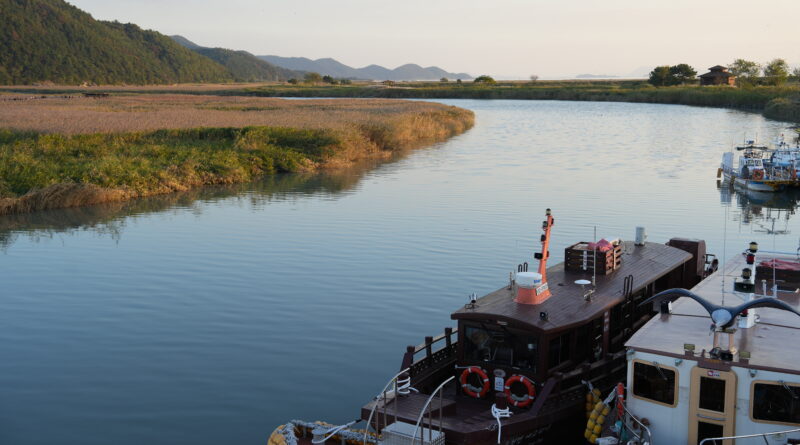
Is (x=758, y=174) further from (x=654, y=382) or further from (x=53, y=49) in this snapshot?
(x=53, y=49)

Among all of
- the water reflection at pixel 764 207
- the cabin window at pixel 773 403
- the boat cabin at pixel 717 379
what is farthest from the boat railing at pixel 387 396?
the water reflection at pixel 764 207

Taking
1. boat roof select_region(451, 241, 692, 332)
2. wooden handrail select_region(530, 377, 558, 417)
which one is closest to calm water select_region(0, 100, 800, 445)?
boat roof select_region(451, 241, 692, 332)

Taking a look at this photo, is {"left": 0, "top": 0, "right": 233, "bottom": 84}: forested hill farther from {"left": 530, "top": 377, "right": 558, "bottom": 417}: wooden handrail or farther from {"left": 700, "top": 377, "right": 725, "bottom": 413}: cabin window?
{"left": 700, "top": 377, "right": 725, "bottom": 413}: cabin window

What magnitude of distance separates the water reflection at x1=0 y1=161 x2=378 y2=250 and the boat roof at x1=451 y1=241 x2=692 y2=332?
847 inches

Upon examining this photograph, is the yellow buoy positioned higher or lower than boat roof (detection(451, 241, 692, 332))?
lower

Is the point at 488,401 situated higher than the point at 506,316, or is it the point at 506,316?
the point at 506,316

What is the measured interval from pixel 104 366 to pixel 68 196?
22.8 meters

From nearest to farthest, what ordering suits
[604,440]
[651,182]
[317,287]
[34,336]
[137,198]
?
[604,440]
[34,336]
[317,287]
[137,198]
[651,182]

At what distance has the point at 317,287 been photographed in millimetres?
24844

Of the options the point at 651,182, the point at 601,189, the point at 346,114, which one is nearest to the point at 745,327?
the point at 601,189

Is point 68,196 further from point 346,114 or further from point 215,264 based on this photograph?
point 346,114

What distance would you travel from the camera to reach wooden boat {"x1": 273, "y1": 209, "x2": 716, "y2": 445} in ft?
43.9

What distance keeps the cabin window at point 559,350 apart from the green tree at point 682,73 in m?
163

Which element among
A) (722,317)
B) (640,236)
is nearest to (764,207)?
(640,236)
